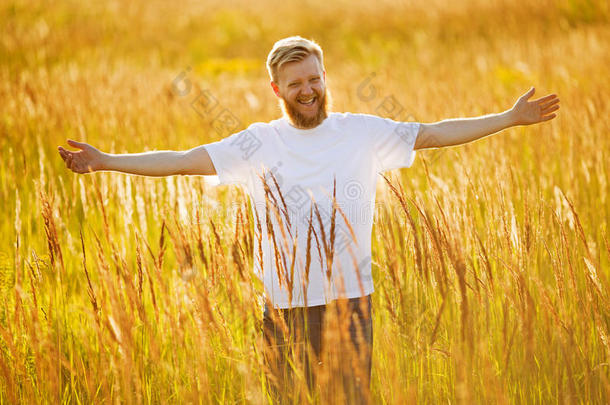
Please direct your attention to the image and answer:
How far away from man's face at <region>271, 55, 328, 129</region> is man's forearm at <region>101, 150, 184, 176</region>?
42 cm

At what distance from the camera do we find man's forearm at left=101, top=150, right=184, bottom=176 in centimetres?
188

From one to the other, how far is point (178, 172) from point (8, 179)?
6.28 feet

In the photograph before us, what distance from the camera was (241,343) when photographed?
238 cm

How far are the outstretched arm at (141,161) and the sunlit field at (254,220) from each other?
12cm

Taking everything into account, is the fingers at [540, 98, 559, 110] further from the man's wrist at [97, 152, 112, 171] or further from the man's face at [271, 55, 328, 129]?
the man's wrist at [97, 152, 112, 171]

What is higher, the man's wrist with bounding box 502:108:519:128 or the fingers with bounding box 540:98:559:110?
the fingers with bounding box 540:98:559:110

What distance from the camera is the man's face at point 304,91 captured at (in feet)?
6.48

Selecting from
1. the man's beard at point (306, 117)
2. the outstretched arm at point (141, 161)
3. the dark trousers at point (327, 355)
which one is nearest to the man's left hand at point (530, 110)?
the man's beard at point (306, 117)

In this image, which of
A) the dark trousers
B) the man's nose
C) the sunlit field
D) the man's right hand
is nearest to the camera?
the dark trousers

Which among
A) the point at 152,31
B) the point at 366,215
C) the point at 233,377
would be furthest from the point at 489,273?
the point at 152,31

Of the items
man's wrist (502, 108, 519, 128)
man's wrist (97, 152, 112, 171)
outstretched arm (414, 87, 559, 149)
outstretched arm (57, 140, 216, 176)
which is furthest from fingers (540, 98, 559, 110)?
man's wrist (97, 152, 112, 171)

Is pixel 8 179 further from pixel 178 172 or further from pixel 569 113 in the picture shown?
pixel 569 113

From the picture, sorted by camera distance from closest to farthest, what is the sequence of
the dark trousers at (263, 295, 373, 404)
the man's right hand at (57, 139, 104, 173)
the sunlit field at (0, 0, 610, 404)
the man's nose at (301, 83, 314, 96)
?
the dark trousers at (263, 295, 373, 404) < the sunlit field at (0, 0, 610, 404) < the man's right hand at (57, 139, 104, 173) < the man's nose at (301, 83, 314, 96)

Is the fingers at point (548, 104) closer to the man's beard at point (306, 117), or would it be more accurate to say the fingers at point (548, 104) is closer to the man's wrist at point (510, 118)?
the man's wrist at point (510, 118)
